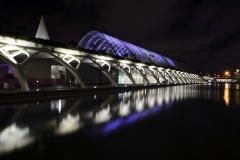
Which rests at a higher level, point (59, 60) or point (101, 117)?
point (59, 60)

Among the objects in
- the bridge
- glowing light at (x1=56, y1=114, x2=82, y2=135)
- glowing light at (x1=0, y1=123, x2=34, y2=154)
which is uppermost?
the bridge

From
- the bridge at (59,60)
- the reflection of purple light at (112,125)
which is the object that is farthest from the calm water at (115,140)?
the bridge at (59,60)

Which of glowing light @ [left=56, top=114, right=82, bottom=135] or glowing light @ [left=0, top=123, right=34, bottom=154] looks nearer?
glowing light @ [left=0, top=123, right=34, bottom=154]

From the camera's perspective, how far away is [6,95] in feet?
43.1

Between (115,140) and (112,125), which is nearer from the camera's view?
(115,140)

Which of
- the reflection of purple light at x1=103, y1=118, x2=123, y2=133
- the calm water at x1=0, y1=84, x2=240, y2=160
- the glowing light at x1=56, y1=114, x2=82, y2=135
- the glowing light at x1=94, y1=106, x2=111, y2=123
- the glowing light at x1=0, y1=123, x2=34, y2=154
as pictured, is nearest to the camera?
the calm water at x1=0, y1=84, x2=240, y2=160

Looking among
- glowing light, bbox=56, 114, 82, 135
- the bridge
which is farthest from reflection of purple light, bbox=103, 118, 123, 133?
the bridge

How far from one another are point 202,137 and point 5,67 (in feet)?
109

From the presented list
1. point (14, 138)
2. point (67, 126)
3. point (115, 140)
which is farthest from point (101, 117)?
point (14, 138)

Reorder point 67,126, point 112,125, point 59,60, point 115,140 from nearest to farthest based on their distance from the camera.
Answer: point 115,140 < point 67,126 < point 112,125 < point 59,60

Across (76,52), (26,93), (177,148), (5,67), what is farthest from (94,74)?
(177,148)

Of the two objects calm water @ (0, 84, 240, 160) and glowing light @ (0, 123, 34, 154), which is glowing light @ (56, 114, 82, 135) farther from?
glowing light @ (0, 123, 34, 154)

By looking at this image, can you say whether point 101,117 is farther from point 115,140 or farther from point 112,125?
point 115,140

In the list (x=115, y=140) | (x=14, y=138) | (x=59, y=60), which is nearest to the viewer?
(x=115, y=140)
